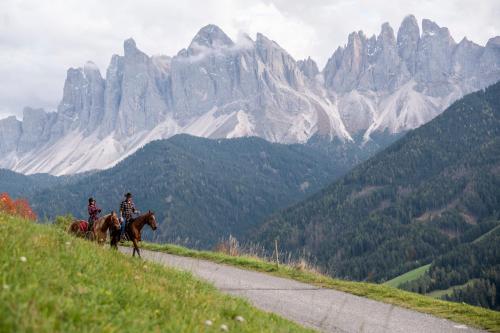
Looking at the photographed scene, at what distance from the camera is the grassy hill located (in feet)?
23.0

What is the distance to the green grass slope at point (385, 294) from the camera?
717 inches

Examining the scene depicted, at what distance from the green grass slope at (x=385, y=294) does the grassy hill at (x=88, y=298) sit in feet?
29.3

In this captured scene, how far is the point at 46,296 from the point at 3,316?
1.21 meters

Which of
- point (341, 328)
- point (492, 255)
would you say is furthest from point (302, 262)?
point (492, 255)

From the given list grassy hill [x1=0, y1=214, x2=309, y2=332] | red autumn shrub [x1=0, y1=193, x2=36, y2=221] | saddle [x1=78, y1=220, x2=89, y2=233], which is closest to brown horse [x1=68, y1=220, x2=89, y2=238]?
saddle [x1=78, y1=220, x2=89, y2=233]

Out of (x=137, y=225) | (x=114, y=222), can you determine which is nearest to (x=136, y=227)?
(x=137, y=225)

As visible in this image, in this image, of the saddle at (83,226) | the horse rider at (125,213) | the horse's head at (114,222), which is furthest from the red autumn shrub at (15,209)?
the horse rider at (125,213)

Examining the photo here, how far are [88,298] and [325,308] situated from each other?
1180 cm

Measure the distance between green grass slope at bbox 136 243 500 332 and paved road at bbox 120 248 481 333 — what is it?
2.66 ft

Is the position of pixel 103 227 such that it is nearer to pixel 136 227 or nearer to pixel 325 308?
pixel 136 227

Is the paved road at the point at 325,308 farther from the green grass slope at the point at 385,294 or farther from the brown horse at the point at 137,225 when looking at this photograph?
the brown horse at the point at 137,225

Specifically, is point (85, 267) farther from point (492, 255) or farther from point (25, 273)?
point (492, 255)

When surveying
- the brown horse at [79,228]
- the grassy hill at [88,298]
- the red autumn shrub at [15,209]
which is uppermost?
the red autumn shrub at [15,209]

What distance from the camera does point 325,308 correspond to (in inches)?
736
